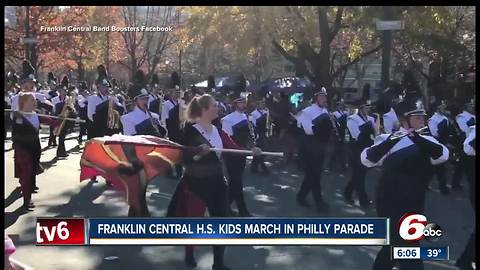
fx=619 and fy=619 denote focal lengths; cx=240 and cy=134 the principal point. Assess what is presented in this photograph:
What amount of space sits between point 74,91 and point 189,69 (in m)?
2.99

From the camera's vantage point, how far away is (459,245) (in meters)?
4.25

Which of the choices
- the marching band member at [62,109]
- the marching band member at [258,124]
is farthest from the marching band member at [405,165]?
the marching band member at [62,109]

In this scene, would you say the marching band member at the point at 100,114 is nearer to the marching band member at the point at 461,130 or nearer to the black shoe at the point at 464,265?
the black shoe at the point at 464,265

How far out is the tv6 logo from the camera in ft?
11.5

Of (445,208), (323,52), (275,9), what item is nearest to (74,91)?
(323,52)

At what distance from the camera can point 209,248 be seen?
12.8 ft

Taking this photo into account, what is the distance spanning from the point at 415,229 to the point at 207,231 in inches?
47.1

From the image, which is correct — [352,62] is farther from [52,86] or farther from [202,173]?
[52,86]

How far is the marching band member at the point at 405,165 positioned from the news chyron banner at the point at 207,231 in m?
0.13

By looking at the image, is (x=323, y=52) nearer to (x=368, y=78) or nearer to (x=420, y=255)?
(x=368, y=78)

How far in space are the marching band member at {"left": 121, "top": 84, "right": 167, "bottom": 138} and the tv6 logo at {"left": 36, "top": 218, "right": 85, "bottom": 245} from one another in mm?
1461

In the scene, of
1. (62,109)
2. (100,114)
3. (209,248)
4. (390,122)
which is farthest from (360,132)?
(62,109)

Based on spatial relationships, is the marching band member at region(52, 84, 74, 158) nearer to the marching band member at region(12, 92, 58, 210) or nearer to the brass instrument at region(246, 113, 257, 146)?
the marching band member at region(12, 92, 58, 210)

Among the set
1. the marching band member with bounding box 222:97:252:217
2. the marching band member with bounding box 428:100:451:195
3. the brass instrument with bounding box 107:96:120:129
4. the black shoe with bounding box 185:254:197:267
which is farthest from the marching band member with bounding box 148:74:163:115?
the marching band member with bounding box 428:100:451:195
